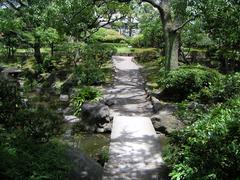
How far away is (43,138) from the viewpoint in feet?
25.8

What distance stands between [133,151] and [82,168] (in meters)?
2.81

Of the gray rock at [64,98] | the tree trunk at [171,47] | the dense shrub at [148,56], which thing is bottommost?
the gray rock at [64,98]

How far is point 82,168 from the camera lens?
7031mm

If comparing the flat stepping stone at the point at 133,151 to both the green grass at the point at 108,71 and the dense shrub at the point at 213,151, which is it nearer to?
the dense shrub at the point at 213,151

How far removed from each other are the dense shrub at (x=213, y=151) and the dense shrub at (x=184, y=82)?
7634 millimetres

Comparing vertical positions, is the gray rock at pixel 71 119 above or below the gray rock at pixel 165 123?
below

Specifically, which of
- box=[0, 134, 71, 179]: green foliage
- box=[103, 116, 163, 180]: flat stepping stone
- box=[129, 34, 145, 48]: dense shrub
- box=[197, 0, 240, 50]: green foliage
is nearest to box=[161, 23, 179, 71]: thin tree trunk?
box=[197, 0, 240, 50]: green foliage

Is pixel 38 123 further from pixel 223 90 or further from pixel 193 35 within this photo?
pixel 193 35

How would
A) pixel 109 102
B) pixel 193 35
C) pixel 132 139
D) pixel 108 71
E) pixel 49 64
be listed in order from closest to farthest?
pixel 132 139, pixel 109 102, pixel 108 71, pixel 193 35, pixel 49 64

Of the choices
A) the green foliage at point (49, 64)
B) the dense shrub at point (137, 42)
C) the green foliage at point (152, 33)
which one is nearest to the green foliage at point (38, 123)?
the green foliage at point (49, 64)

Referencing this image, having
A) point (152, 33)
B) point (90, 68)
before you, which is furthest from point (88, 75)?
point (152, 33)

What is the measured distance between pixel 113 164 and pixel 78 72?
10915 mm

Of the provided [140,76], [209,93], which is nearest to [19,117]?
[209,93]

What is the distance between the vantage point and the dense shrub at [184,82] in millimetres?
14891
